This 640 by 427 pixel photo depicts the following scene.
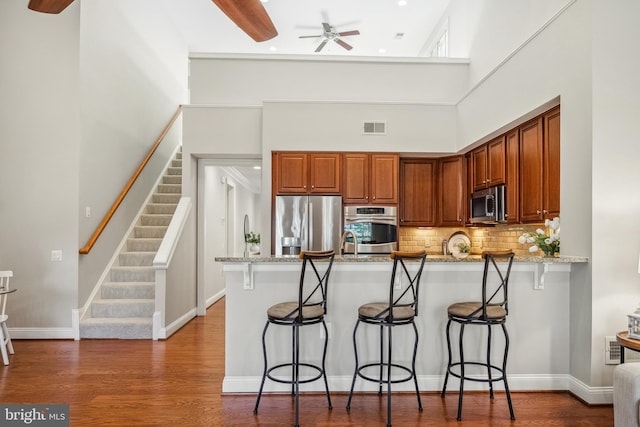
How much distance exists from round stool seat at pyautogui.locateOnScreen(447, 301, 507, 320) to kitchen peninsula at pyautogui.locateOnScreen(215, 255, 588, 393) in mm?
274

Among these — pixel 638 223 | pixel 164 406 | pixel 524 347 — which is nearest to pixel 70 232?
pixel 164 406

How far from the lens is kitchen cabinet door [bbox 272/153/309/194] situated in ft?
17.5

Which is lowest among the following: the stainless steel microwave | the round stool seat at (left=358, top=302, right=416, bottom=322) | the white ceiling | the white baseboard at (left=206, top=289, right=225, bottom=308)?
the white baseboard at (left=206, top=289, right=225, bottom=308)

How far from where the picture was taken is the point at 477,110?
4.76 metres

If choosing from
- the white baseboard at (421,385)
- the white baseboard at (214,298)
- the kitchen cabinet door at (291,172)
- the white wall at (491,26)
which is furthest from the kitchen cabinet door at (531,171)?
the white baseboard at (214,298)

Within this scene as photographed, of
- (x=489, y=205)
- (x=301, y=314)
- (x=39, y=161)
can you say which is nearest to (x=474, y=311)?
(x=301, y=314)

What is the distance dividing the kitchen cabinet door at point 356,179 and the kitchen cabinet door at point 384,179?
9cm

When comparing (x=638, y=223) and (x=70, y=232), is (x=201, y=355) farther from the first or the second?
(x=638, y=223)

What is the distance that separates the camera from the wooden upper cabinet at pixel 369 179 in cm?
539

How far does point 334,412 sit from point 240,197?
25.5 feet

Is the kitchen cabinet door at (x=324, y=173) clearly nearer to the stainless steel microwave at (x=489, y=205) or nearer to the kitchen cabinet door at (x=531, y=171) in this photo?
the stainless steel microwave at (x=489, y=205)

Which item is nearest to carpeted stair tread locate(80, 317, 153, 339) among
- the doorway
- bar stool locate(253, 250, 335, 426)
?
the doorway

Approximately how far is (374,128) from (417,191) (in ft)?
3.77

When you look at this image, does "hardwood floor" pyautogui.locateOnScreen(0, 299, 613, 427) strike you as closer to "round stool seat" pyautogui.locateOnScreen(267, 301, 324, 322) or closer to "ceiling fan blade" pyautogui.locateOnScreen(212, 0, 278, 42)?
"round stool seat" pyautogui.locateOnScreen(267, 301, 324, 322)
